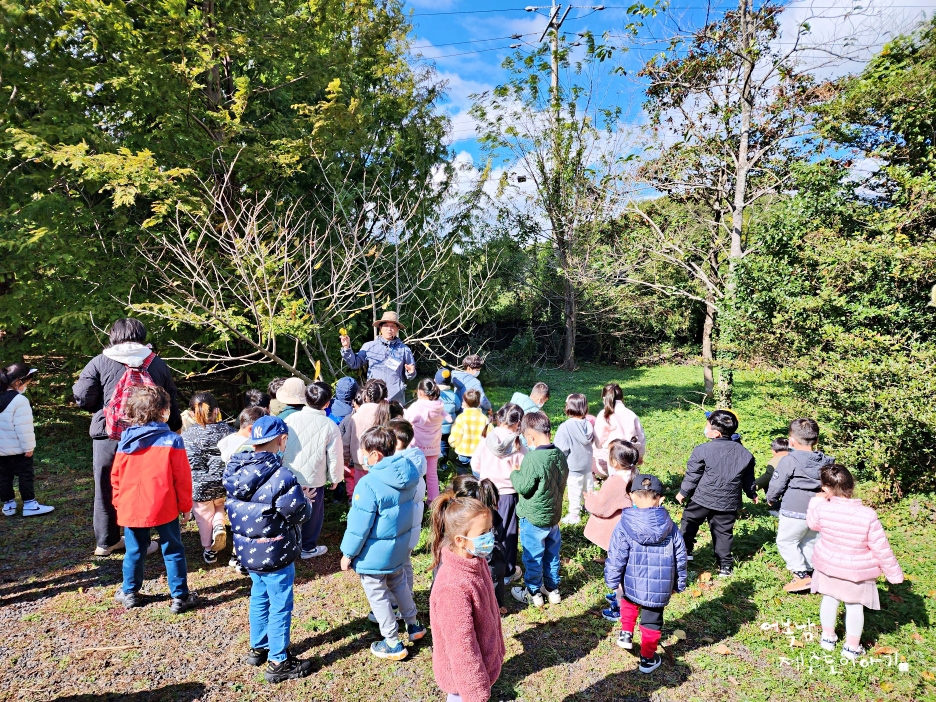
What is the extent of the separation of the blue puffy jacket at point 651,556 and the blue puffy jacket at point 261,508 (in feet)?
7.01

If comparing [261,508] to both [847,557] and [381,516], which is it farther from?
[847,557]

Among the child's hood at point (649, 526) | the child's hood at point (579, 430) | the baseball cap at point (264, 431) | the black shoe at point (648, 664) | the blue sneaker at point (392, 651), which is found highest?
the baseball cap at point (264, 431)

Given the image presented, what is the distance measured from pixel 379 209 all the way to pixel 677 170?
672cm

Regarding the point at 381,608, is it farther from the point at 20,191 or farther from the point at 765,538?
A: the point at 20,191

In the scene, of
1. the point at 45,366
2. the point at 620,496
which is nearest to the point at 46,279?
the point at 45,366

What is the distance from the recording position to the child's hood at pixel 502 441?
14.2 feet

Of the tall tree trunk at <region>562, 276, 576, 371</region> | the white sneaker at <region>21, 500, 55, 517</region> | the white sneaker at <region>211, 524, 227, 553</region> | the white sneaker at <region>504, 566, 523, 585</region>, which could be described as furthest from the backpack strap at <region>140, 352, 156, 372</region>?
the tall tree trunk at <region>562, 276, 576, 371</region>

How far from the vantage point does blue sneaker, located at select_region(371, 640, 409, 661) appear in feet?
12.0

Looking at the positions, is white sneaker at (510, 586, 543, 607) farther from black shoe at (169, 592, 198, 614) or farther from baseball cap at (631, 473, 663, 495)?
black shoe at (169, 592, 198, 614)

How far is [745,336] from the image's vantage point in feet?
29.1

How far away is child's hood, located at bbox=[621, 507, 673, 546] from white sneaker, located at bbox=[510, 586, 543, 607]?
1.33 metres

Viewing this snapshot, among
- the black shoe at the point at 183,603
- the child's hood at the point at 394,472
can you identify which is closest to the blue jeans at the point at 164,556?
the black shoe at the point at 183,603

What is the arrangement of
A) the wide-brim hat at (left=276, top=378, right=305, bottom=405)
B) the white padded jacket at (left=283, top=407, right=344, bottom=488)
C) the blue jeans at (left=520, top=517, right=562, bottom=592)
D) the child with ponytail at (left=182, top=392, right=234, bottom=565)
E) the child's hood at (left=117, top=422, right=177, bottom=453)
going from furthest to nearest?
the wide-brim hat at (left=276, top=378, right=305, bottom=405) < the child with ponytail at (left=182, top=392, right=234, bottom=565) < the white padded jacket at (left=283, top=407, right=344, bottom=488) < the blue jeans at (left=520, top=517, right=562, bottom=592) < the child's hood at (left=117, top=422, right=177, bottom=453)

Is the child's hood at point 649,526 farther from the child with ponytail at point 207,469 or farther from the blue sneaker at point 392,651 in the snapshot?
the child with ponytail at point 207,469
